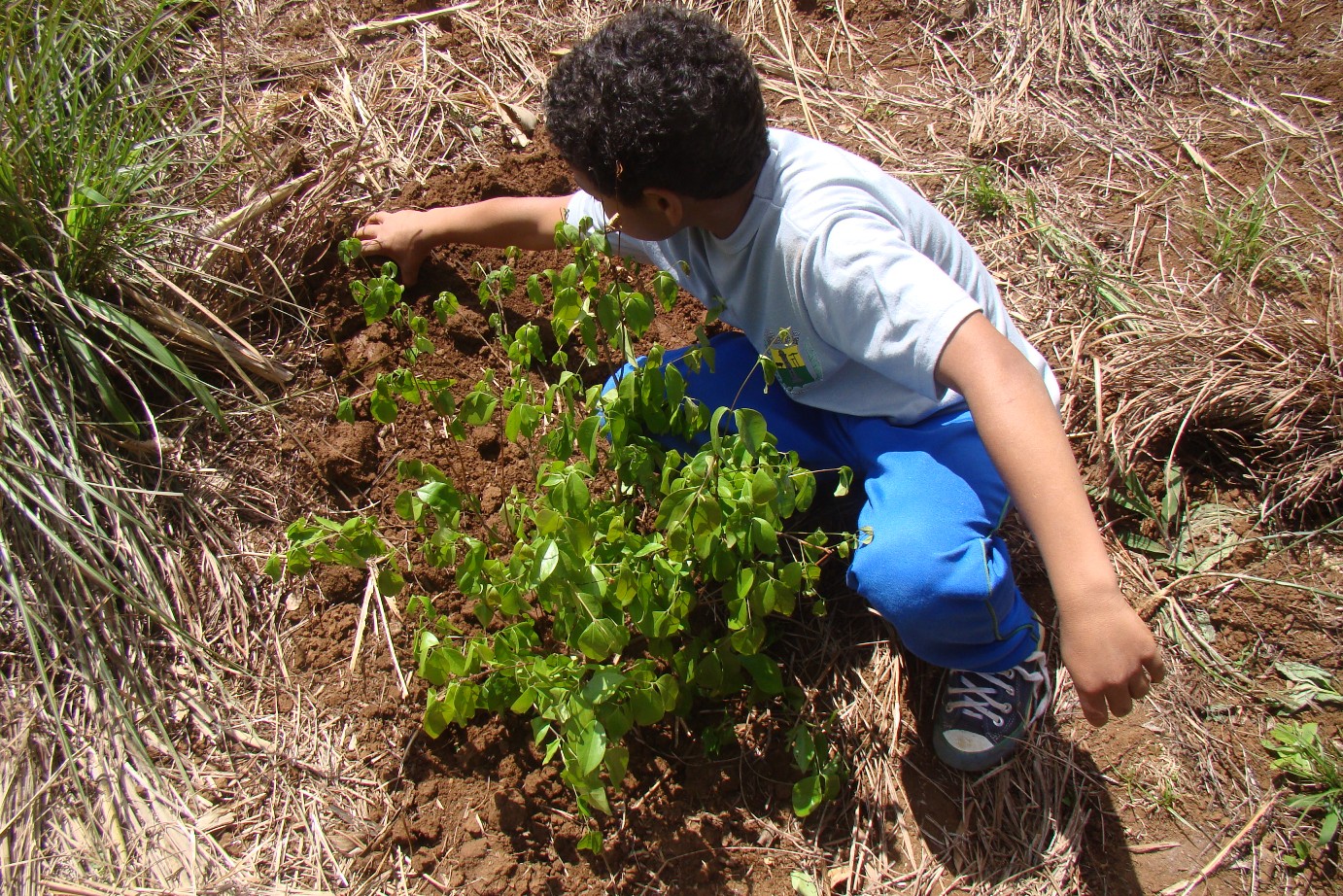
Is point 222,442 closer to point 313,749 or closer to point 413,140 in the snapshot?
point 313,749

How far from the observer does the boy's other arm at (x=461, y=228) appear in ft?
6.32

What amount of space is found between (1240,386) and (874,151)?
1117mm

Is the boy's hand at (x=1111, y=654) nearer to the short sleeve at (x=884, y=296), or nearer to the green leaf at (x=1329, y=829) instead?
the short sleeve at (x=884, y=296)

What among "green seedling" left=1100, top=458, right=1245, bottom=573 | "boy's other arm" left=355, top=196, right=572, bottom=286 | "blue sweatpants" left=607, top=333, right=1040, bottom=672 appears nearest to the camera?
"blue sweatpants" left=607, top=333, right=1040, bottom=672

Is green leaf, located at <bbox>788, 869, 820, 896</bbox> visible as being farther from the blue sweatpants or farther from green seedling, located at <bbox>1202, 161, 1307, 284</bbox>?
green seedling, located at <bbox>1202, 161, 1307, 284</bbox>

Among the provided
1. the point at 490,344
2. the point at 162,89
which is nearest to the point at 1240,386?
the point at 490,344

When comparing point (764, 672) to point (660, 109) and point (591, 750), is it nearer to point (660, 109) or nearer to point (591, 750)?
point (591, 750)

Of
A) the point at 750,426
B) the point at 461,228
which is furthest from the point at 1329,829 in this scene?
the point at 461,228

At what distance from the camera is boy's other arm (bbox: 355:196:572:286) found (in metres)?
1.93

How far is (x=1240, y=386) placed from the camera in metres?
1.87

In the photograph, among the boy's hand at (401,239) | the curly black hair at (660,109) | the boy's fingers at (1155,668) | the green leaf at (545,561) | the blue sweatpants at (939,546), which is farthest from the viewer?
→ the boy's hand at (401,239)

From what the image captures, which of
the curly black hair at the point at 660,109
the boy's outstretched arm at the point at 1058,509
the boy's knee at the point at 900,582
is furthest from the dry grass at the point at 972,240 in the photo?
the curly black hair at the point at 660,109

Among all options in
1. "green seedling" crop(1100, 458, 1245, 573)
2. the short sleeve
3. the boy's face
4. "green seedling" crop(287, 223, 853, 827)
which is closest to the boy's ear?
the boy's face

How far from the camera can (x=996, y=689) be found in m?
1.62
